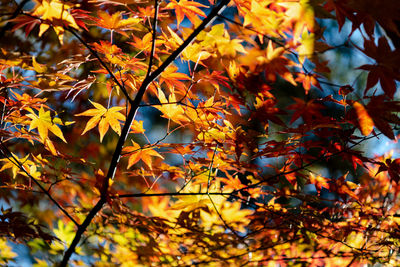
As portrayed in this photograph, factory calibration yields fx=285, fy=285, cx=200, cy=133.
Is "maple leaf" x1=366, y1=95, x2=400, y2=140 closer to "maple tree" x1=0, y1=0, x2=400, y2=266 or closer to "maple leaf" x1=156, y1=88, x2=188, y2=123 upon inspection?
"maple tree" x1=0, y1=0, x2=400, y2=266

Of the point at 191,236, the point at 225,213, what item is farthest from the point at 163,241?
the point at 225,213

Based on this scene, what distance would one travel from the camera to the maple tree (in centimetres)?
64

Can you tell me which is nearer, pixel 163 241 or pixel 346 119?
pixel 346 119

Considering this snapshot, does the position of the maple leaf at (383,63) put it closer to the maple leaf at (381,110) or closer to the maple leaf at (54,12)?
the maple leaf at (381,110)

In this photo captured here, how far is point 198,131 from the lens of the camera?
1.07m

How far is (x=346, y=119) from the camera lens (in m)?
0.75

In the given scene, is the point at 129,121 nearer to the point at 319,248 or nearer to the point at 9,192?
the point at 319,248

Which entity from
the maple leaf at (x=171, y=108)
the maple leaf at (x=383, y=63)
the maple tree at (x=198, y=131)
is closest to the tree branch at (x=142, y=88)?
the maple tree at (x=198, y=131)

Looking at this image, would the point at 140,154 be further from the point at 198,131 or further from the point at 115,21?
the point at 115,21

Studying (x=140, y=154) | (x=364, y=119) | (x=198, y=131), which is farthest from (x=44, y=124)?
(x=364, y=119)

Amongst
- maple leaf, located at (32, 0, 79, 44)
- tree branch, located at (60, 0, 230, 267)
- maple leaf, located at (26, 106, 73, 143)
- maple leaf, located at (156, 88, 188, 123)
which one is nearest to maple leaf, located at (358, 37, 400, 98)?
tree branch, located at (60, 0, 230, 267)

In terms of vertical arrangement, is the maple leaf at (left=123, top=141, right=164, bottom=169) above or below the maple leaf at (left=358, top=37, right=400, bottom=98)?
above

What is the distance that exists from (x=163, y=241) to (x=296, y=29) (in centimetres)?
101

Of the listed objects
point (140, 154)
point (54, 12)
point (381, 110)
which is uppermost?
point (54, 12)
